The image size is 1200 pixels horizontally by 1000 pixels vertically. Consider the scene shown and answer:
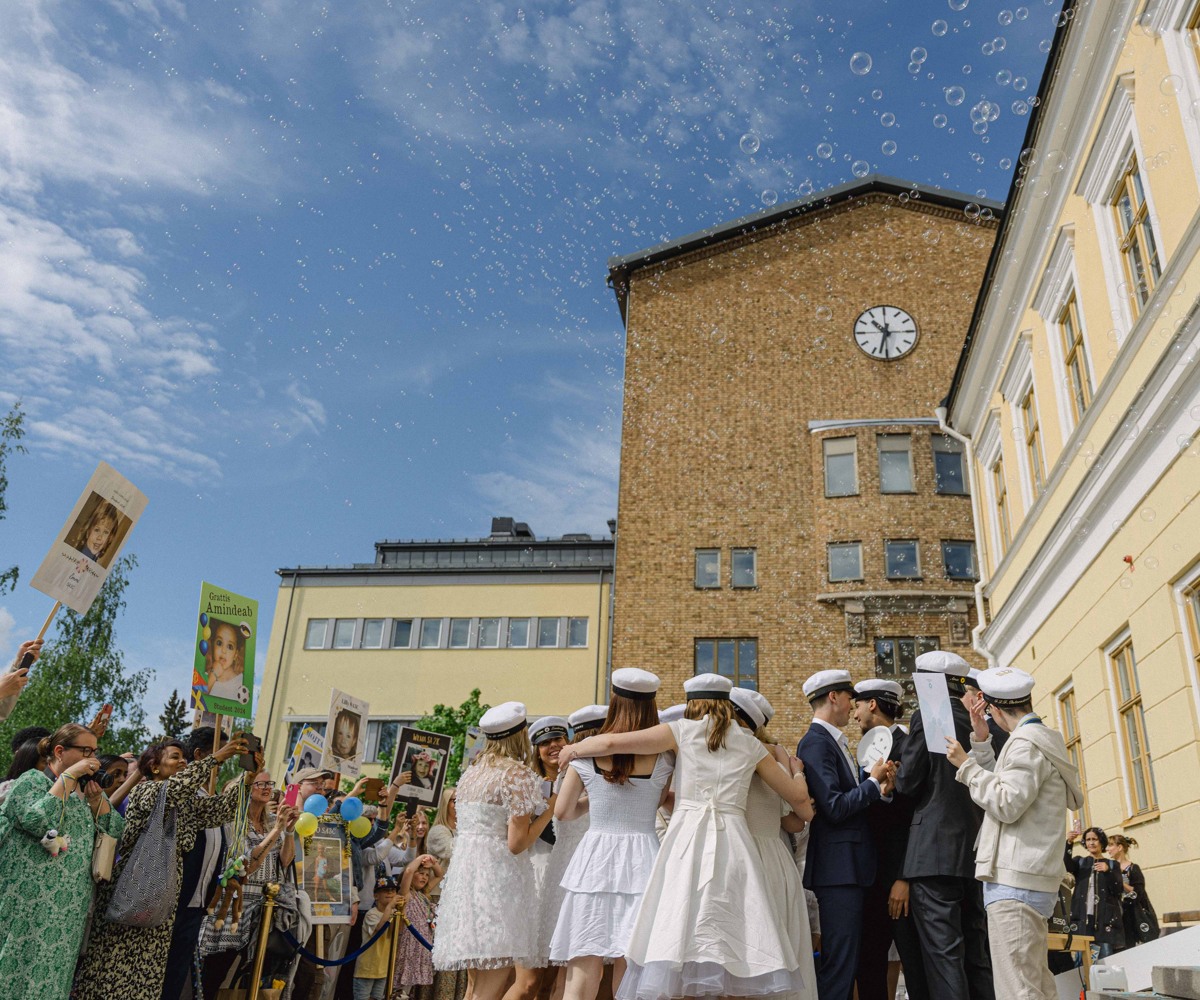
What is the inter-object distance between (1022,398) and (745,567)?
12523 millimetres

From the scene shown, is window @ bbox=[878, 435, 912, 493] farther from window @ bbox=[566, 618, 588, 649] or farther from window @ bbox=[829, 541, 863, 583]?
window @ bbox=[566, 618, 588, 649]

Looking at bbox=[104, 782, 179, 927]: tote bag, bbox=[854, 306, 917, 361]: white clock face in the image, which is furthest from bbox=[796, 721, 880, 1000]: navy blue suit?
bbox=[854, 306, 917, 361]: white clock face

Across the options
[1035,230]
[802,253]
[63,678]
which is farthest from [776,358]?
[63,678]

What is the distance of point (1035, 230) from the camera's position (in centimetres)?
1502

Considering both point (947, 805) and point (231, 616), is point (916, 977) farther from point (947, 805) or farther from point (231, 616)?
point (231, 616)

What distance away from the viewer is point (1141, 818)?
10.8 m

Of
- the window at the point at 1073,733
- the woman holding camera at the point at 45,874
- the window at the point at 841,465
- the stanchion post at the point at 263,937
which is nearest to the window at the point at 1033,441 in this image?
the window at the point at 1073,733

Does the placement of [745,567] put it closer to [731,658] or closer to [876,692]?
[731,658]

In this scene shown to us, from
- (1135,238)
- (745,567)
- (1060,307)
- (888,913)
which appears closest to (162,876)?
(888,913)

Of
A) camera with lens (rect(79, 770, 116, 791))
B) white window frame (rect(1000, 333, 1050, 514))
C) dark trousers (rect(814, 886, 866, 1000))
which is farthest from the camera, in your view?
white window frame (rect(1000, 333, 1050, 514))

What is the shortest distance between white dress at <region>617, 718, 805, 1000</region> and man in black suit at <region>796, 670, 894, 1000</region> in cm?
74

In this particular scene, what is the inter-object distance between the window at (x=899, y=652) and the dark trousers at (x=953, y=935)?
68.6ft

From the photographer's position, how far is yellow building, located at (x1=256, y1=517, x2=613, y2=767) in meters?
35.8

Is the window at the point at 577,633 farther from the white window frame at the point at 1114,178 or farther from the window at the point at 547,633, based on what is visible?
the white window frame at the point at 1114,178
